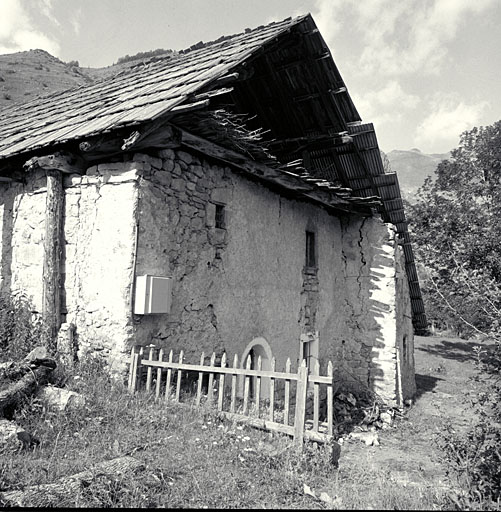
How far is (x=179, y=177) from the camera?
5754 mm

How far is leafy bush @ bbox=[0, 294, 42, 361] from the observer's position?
17.3ft

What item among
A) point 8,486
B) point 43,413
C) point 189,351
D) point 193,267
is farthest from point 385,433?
point 8,486

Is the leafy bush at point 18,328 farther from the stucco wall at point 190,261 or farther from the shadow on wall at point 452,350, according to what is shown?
the shadow on wall at point 452,350

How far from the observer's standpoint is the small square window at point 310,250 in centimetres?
891

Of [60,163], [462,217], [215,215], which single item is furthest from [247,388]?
[462,217]

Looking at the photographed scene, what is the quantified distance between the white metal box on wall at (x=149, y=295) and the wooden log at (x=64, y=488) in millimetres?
2061

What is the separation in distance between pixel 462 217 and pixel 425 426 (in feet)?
28.5

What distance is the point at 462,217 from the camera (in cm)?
1484

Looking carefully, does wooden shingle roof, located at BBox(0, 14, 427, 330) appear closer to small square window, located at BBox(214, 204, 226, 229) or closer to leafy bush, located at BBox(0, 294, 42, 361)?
small square window, located at BBox(214, 204, 226, 229)

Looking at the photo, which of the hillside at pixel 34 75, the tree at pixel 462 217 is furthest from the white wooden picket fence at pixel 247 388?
the hillside at pixel 34 75

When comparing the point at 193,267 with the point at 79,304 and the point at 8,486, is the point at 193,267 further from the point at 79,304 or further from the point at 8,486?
the point at 8,486

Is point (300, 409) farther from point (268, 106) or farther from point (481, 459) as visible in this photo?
point (268, 106)

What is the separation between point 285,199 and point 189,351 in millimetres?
3559

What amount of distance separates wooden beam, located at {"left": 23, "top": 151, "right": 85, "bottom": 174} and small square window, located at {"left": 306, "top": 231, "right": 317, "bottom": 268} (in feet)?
15.6
